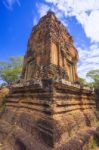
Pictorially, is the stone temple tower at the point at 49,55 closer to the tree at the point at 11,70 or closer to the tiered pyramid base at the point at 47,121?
the tiered pyramid base at the point at 47,121

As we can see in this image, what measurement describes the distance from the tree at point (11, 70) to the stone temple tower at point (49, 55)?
21475mm

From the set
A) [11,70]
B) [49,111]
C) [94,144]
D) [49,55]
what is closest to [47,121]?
[49,111]

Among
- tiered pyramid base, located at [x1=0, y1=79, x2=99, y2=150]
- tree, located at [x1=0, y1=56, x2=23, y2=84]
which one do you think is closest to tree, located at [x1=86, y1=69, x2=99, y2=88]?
tree, located at [x1=0, y1=56, x2=23, y2=84]

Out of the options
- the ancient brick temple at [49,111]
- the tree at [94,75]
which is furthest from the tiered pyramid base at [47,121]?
the tree at [94,75]

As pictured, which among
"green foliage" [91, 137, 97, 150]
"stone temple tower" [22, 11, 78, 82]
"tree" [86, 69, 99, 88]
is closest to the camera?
"green foliage" [91, 137, 97, 150]

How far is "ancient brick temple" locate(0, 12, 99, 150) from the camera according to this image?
12.7 ft

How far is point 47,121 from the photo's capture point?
3912mm

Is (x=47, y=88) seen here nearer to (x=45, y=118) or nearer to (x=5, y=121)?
(x=45, y=118)

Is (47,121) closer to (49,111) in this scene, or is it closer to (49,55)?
(49,111)

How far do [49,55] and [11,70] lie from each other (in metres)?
25.2

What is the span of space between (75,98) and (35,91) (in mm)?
1971

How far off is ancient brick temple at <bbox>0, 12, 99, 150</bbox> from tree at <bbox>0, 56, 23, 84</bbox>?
23164mm

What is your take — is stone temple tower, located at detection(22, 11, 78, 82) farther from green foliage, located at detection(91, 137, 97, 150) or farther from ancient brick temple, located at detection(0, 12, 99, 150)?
green foliage, located at detection(91, 137, 97, 150)

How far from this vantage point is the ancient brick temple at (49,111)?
3.87 meters
